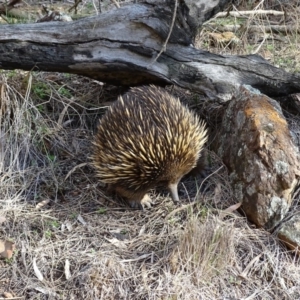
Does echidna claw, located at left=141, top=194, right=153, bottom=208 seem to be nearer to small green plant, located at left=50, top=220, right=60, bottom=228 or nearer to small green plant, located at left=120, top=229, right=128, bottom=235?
small green plant, located at left=120, top=229, right=128, bottom=235

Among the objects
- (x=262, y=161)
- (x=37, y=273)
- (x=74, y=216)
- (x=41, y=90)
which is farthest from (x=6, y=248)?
(x=262, y=161)

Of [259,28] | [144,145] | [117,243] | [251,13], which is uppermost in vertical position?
[251,13]

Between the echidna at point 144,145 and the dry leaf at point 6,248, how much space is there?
707 mm

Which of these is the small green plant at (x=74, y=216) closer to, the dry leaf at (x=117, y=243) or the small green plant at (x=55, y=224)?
the small green plant at (x=55, y=224)

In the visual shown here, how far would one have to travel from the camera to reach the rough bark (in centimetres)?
339

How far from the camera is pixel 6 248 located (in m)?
3.19

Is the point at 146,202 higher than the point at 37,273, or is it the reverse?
the point at 146,202

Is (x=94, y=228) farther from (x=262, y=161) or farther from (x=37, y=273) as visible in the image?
(x=262, y=161)

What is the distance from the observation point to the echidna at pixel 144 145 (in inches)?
134

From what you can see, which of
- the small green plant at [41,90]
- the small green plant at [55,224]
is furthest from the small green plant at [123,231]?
the small green plant at [41,90]

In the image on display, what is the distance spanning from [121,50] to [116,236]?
4.09ft

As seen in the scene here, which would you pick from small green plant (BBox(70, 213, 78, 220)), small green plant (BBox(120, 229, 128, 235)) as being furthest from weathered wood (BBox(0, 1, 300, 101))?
small green plant (BBox(120, 229, 128, 235))

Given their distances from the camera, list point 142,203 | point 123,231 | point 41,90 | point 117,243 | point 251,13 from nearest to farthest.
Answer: point 117,243
point 123,231
point 142,203
point 41,90
point 251,13

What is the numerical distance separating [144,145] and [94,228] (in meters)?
0.57
